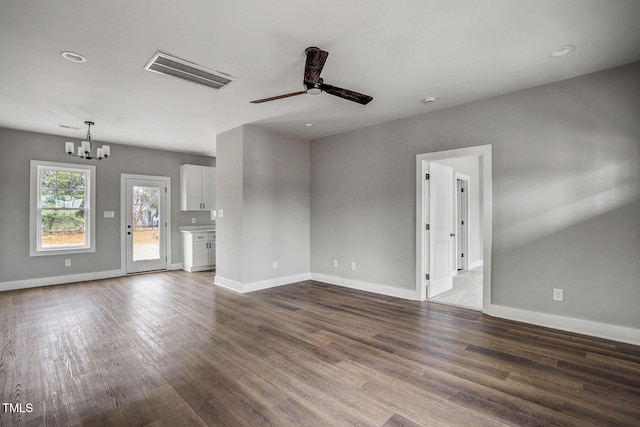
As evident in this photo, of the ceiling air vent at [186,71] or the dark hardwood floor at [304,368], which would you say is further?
the ceiling air vent at [186,71]

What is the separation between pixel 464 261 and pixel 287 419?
6.24 m

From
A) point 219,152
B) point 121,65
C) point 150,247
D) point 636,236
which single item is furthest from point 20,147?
point 636,236

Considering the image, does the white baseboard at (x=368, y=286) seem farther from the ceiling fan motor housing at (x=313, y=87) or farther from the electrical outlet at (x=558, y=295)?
the ceiling fan motor housing at (x=313, y=87)

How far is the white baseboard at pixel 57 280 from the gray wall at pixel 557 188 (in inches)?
224

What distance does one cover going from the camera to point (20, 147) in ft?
17.7

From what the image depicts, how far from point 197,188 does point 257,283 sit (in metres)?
3.41

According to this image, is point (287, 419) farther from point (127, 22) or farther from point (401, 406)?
point (127, 22)

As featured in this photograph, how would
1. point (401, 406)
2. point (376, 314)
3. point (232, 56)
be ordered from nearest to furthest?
point (401, 406) < point (232, 56) < point (376, 314)

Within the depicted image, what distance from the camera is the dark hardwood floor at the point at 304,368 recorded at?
6.54 ft

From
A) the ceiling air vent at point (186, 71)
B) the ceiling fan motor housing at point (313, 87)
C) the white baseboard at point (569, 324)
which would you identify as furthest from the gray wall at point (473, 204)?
the ceiling air vent at point (186, 71)

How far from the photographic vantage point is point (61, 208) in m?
5.81

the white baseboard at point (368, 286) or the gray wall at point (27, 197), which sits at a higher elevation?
the gray wall at point (27, 197)

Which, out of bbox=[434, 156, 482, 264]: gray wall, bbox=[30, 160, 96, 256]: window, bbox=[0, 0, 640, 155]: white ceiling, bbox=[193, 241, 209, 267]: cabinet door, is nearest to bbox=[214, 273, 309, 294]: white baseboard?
bbox=[193, 241, 209, 267]: cabinet door

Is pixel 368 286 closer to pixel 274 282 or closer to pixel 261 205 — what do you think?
pixel 274 282
